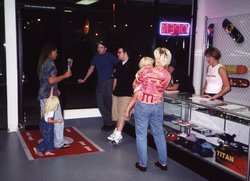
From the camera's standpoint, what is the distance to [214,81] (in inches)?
182

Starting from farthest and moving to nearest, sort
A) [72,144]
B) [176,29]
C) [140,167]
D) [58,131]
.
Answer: [176,29] < [72,144] < [58,131] < [140,167]

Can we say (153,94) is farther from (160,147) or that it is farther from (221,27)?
(221,27)

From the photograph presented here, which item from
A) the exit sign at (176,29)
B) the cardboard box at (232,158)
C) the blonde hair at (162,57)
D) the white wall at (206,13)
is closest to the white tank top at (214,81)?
the blonde hair at (162,57)

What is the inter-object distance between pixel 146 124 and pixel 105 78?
2.48 m

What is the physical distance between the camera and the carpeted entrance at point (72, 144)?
4.87 meters

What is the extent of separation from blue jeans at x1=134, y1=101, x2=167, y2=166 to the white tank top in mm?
1085

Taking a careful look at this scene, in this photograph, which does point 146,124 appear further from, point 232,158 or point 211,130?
point 232,158

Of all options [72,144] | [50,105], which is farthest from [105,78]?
[50,105]

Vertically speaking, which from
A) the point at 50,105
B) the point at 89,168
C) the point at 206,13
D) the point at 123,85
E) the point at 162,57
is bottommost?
the point at 89,168

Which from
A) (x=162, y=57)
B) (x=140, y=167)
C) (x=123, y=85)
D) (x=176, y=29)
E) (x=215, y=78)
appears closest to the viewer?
(x=162, y=57)

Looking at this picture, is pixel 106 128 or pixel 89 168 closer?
pixel 89 168

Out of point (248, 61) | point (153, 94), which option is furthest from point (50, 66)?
point (248, 61)

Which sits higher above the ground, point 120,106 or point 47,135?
point 120,106

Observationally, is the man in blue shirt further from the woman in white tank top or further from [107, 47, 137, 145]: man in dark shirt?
the woman in white tank top
